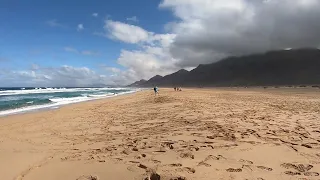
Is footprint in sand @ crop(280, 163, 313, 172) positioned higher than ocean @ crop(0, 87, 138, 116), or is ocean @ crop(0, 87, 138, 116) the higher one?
ocean @ crop(0, 87, 138, 116)

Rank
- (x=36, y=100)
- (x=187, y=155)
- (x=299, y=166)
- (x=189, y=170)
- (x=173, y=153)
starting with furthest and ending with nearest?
(x=36, y=100), (x=173, y=153), (x=187, y=155), (x=299, y=166), (x=189, y=170)

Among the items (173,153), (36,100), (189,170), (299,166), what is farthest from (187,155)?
(36,100)

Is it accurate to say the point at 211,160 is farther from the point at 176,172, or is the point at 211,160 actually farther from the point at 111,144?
the point at 111,144

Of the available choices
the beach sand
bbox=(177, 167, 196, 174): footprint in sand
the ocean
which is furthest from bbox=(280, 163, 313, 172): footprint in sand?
the ocean

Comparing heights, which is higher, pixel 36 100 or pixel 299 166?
pixel 36 100

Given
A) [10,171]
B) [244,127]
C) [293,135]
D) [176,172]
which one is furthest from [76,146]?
[293,135]

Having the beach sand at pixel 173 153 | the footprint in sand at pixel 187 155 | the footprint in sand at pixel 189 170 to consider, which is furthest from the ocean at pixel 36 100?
the footprint in sand at pixel 189 170

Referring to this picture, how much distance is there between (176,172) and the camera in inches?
176

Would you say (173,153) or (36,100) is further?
(36,100)

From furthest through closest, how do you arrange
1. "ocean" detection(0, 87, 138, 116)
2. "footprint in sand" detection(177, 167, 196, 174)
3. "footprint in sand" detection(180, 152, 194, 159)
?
"ocean" detection(0, 87, 138, 116), "footprint in sand" detection(180, 152, 194, 159), "footprint in sand" detection(177, 167, 196, 174)

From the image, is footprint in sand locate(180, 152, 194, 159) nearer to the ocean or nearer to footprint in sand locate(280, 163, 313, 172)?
footprint in sand locate(280, 163, 313, 172)

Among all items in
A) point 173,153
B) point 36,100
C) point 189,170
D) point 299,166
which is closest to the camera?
point 189,170

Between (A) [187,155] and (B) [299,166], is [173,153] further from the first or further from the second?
(B) [299,166]

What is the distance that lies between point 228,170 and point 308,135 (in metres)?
3.75
